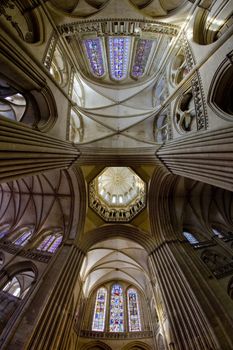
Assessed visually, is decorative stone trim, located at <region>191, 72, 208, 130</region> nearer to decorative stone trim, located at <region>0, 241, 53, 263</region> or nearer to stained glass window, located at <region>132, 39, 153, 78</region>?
stained glass window, located at <region>132, 39, 153, 78</region>

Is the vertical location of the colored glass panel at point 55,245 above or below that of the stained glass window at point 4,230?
below

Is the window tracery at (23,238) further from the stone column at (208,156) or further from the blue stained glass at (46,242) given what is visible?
the stone column at (208,156)

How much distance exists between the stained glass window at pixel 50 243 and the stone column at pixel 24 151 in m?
6.07

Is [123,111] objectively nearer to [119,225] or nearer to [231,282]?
[119,225]

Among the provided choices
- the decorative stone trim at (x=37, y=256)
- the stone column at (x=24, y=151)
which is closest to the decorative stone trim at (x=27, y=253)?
the decorative stone trim at (x=37, y=256)

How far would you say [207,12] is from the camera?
678 cm

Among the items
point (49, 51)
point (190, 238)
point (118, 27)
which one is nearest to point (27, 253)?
point (190, 238)

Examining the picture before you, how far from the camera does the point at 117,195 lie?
48.5 ft

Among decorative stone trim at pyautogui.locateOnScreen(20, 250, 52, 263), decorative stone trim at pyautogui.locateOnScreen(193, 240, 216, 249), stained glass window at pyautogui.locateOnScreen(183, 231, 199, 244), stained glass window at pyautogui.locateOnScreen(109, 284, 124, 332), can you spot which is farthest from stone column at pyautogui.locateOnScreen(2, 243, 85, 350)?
stained glass window at pyautogui.locateOnScreen(183, 231, 199, 244)

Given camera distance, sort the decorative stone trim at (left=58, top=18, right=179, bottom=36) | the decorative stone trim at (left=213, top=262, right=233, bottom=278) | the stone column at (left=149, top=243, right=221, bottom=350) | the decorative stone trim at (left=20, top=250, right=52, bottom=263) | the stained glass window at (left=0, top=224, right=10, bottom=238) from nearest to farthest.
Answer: the stone column at (left=149, top=243, right=221, bottom=350) → the decorative stone trim at (left=213, top=262, right=233, bottom=278) → the decorative stone trim at (left=58, top=18, right=179, bottom=36) → the decorative stone trim at (left=20, top=250, right=52, bottom=263) → the stained glass window at (left=0, top=224, right=10, bottom=238)

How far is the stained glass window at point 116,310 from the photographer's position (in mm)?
11211

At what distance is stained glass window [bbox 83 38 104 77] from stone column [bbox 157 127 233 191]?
29.0 feet

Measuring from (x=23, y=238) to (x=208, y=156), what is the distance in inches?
429

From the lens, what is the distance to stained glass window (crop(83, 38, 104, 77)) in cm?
1102
